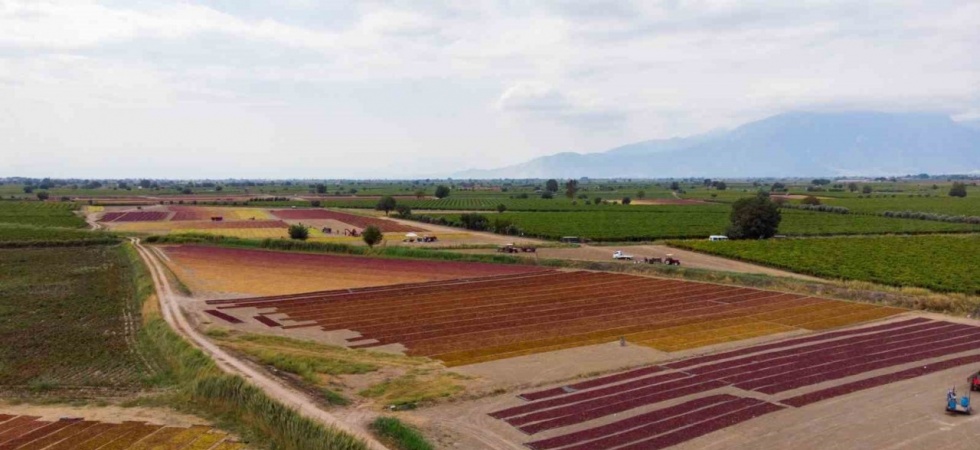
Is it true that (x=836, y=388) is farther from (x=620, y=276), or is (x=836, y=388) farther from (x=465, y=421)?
(x=620, y=276)

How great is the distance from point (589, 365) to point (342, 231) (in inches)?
2443

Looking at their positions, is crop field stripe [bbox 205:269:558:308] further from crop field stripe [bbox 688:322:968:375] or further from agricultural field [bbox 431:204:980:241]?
agricultural field [bbox 431:204:980:241]

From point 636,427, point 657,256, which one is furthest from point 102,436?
point 657,256

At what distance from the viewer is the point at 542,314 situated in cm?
3494

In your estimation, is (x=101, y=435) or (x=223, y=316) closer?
(x=101, y=435)

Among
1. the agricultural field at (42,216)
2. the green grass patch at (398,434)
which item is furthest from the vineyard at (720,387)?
the agricultural field at (42,216)

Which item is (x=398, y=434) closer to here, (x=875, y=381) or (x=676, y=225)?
(x=875, y=381)

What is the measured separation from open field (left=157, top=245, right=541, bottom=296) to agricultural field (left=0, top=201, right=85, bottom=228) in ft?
132

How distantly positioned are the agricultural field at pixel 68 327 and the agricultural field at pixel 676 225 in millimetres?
47396

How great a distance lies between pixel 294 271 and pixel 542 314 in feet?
72.4

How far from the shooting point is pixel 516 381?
76.9 feet

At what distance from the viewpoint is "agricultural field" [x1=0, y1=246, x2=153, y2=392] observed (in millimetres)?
24094

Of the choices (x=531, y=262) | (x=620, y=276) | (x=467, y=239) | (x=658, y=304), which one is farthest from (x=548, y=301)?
(x=467, y=239)

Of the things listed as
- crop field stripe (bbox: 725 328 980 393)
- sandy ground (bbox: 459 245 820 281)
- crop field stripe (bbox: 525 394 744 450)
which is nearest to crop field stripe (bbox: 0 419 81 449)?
crop field stripe (bbox: 525 394 744 450)
